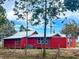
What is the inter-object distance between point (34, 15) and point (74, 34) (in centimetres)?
4759

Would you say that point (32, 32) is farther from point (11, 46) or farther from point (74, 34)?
point (74, 34)

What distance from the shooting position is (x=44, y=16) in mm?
38844

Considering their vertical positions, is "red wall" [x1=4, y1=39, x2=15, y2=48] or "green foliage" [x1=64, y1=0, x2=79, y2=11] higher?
"green foliage" [x1=64, y1=0, x2=79, y2=11]

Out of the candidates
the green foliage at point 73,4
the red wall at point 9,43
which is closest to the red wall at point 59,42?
the red wall at point 9,43

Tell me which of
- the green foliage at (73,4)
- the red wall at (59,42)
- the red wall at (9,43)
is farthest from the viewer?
the red wall at (9,43)

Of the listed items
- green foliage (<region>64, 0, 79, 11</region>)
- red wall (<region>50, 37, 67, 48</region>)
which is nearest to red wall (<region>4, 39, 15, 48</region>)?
red wall (<region>50, 37, 67, 48</region>)

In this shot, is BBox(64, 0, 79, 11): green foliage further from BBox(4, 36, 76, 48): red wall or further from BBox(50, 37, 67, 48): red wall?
BBox(50, 37, 67, 48): red wall

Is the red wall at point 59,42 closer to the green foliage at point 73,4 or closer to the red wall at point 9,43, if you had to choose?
the red wall at point 9,43

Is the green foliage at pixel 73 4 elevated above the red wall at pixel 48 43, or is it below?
above

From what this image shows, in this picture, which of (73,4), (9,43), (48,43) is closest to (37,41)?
(48,43)

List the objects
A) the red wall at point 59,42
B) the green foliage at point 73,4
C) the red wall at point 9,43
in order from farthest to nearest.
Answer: the red wall at point 9,43
the red wall at point 59,42
the green foliage at point 73,4

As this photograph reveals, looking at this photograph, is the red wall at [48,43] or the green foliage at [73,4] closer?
the green foliage at [73,4]

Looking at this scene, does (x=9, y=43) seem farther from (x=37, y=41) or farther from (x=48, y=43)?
(x=48, y=43)

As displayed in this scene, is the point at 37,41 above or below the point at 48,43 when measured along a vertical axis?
above
